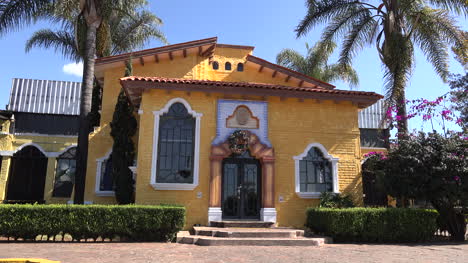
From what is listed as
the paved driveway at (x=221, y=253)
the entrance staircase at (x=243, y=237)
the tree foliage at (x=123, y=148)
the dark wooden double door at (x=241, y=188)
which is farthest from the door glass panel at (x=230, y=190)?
the tree foliage at (x=123, y=148)

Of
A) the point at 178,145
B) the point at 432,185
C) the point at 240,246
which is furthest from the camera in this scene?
the point at 178,145

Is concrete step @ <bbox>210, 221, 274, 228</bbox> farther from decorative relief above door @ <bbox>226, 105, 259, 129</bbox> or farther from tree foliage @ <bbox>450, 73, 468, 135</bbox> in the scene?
tree foliage @ <bbox>450, 73, 468, 135</bbox>

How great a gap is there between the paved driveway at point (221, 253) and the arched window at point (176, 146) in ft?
9.26

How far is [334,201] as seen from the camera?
12.5 meters

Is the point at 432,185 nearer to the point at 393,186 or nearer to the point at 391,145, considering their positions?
the point at 393,186

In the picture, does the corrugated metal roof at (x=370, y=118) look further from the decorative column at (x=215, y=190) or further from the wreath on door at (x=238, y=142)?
the decorative column at (x=215, y=190)

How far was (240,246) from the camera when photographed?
31.8ft

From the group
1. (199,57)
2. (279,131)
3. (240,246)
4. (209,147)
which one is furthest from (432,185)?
(199,57)

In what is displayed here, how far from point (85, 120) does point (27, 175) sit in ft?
24.1

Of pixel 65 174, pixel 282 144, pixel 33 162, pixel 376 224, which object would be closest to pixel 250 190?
pixel 282 144

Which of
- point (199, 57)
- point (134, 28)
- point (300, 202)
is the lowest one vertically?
point (300, 202)

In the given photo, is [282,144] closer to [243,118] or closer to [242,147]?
[242,147]

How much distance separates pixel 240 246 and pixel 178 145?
4.40 m

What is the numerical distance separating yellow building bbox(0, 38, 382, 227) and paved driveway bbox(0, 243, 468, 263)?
8.86 feet
